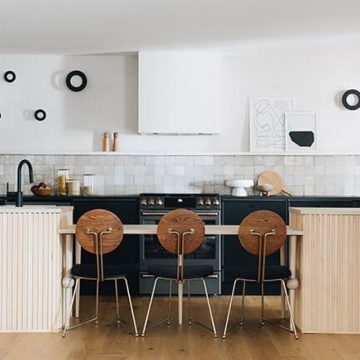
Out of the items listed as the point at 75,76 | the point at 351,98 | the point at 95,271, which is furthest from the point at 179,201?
the point at 351,98

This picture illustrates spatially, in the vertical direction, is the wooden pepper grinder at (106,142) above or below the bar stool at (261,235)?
above

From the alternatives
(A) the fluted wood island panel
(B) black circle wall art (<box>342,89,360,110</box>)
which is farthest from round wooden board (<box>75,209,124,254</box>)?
(B) black circle wall art (<box>342,89,360,110</box>)

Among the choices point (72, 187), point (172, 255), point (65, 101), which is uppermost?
point (65, 101)

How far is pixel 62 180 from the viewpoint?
6172 millimetres

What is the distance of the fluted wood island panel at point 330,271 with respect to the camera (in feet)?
13.5

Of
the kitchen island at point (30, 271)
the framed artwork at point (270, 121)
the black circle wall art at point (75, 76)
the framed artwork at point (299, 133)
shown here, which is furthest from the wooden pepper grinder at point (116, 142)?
the kitchen island at point (30, 271)

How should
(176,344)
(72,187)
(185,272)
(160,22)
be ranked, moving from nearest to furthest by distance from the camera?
(176,344) < (185,272) < (160,22) < (72,187)

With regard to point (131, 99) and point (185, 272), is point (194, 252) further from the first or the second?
point (131, 99)

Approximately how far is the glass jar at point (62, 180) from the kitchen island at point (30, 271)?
6.38 ft

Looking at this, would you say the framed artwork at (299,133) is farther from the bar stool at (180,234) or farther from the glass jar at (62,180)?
the bar stool at (180,234)

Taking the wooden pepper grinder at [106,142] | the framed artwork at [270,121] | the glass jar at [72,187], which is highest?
the framed artwork at [270,121]

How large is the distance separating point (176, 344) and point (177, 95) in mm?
3008

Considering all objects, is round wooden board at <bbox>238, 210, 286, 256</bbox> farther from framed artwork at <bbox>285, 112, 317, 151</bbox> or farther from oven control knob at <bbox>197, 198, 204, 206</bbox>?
framed artwork at <bbox>285, 112, 317, 151</bbox>

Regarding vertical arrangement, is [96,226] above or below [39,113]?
below
